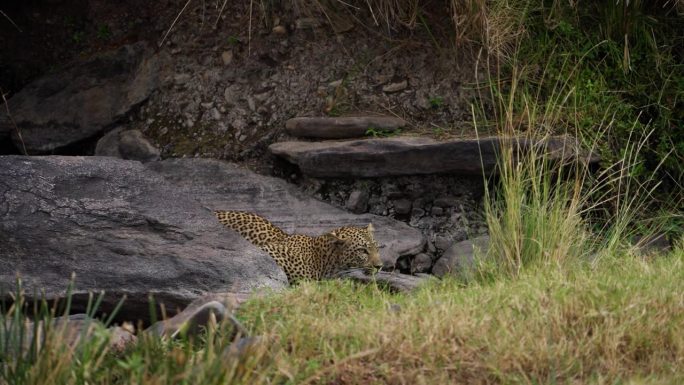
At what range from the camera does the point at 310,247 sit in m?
8.00

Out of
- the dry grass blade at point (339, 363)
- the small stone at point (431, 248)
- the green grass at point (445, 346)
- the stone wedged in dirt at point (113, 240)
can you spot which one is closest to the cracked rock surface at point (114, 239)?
the stone wedged in dirt at point (113, 240)

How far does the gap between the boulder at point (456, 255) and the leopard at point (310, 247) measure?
46 centimetres

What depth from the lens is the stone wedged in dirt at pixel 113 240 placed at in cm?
645

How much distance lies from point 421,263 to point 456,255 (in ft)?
1.14

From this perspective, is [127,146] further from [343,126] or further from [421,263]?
[421,263]

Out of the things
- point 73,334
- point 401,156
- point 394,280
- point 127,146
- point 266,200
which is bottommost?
point 394,280

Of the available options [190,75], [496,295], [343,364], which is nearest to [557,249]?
[496,295]

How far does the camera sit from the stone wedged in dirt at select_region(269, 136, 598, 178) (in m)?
7.95

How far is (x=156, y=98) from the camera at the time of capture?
919cm

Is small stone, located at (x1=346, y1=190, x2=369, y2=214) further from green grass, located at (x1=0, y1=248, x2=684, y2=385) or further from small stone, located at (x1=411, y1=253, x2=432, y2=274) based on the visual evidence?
green grass, located at (x1=0, y1=248, x2=684, y2=385)

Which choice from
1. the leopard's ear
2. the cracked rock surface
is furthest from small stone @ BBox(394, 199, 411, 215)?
the cracked rock surface

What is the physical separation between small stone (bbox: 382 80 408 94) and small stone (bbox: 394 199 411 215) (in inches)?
37.6

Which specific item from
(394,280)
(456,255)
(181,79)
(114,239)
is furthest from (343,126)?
(114,239)

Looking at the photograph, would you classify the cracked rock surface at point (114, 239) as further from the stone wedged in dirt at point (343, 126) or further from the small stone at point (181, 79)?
the small stone at point (181, 79)
